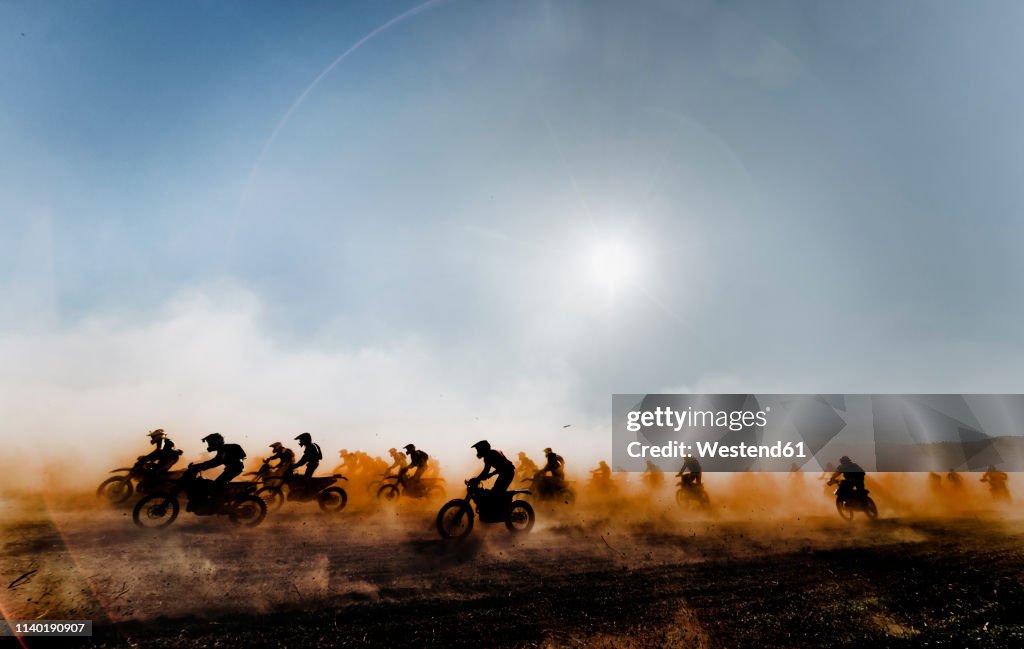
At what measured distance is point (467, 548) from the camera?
11.7 m

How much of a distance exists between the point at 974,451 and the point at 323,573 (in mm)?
55892

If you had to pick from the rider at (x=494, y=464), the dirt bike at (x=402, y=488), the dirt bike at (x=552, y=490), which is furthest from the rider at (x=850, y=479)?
the dirt bike at (x=402, y=488)

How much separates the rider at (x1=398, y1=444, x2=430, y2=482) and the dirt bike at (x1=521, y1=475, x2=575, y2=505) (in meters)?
4.57

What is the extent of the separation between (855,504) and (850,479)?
3.06 ft

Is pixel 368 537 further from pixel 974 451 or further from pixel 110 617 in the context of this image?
pixel 974 451

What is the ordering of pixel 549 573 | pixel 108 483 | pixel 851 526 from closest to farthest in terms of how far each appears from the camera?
1. pixel 549 573
2. pixel 108 483
3. pixel 851 526

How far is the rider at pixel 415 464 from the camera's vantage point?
60.7 feet

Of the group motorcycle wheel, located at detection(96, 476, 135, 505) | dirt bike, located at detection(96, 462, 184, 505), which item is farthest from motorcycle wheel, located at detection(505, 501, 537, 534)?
motorcycle wheel, located at detection(96, 476, 135, 505)

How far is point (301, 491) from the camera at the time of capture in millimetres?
15430

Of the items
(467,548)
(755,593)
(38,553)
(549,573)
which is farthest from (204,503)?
(755,593)

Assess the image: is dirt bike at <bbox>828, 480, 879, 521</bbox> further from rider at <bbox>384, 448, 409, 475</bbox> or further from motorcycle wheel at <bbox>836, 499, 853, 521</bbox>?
rider at <bbox>384, 448, 409, 475</bbox>

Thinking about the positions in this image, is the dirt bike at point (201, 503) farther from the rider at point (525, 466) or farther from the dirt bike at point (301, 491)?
the rider at point (525, 466)

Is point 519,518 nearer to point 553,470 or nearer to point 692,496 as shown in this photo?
point 553,470

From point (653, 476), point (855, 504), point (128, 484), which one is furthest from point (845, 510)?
point (128, 484)
